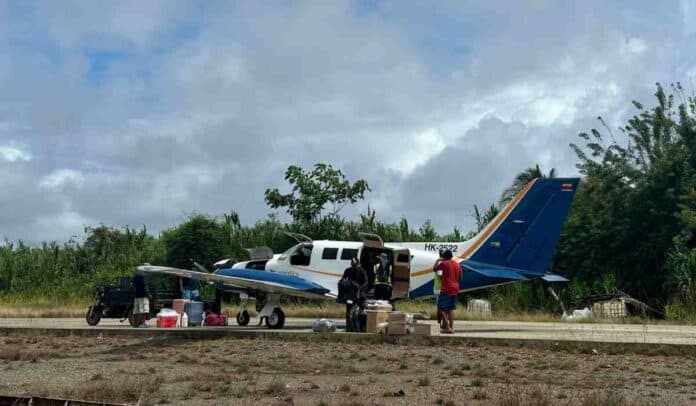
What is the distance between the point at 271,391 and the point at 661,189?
23367 millimetres

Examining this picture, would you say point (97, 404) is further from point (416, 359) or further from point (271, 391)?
point (416, 359)

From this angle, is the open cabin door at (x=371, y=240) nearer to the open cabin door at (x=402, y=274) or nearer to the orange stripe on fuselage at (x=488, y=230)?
the open cabin door at (x=402, y=274)

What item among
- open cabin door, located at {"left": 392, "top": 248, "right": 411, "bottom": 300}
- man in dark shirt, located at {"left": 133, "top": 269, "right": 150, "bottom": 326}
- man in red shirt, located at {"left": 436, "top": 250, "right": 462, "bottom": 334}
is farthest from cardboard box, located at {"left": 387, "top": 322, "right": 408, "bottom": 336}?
man in dark shirt, located at {"left": 133, "top": 269, "right": 150, "bottom": 326}

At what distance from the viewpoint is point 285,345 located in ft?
68.5

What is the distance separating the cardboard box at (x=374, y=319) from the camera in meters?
21.7

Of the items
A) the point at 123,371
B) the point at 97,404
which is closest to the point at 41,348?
the point at 123,371

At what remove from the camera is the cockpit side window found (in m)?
26.7

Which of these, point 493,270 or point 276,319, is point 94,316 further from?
point 493,270

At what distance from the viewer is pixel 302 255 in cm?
2683

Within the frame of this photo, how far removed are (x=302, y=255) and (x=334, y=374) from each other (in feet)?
34.0

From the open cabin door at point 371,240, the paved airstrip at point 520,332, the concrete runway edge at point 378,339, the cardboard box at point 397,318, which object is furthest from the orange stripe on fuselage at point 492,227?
the concrete runway edge at point 378,339

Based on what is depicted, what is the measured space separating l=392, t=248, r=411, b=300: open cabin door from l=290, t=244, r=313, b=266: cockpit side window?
2610 mm

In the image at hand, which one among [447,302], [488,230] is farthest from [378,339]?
[488,230]

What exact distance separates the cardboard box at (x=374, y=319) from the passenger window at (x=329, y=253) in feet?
15.5
